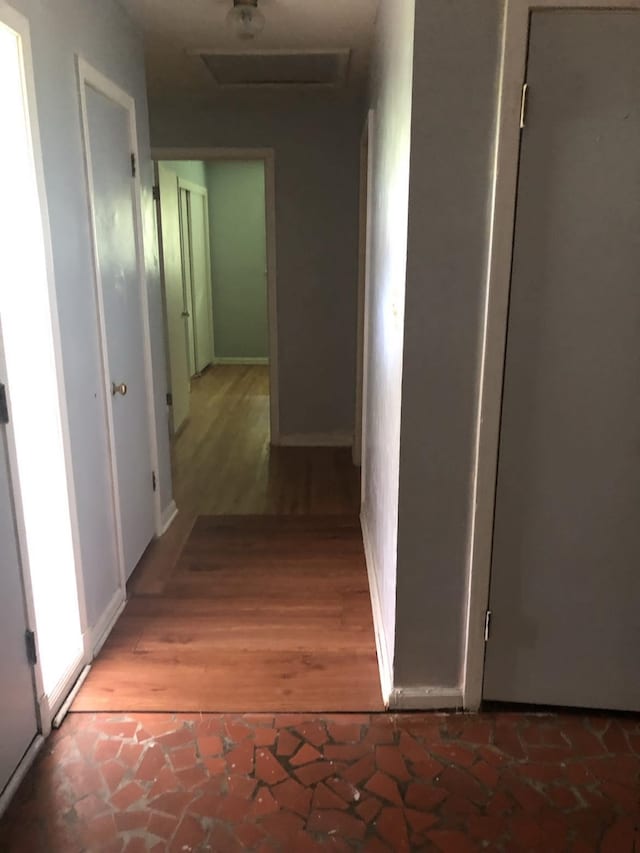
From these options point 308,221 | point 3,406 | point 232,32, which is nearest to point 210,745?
point 3,406

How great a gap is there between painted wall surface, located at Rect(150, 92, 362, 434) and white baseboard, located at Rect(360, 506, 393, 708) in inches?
66.8

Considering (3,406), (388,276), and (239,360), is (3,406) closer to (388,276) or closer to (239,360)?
(388,276)

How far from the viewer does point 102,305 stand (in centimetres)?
247

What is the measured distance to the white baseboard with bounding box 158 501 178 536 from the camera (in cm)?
339

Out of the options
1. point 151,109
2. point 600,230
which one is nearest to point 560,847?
point 600,230

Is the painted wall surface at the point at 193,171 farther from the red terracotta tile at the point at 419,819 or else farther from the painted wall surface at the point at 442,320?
the red terracotta tile at the point at 419,819

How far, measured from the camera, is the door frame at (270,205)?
14.4 ft

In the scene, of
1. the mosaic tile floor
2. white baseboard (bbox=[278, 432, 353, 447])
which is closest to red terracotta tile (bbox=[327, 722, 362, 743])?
the mosaic tile floor

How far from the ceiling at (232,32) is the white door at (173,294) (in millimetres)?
1001

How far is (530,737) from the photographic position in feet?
6.61

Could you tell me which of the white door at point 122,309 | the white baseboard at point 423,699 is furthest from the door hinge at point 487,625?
the white door at point 122,309

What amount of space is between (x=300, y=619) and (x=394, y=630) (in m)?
0.63

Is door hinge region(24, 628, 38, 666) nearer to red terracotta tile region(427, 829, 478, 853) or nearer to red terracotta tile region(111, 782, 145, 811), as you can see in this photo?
red terracotta tile region(111, 782, 145, 811)

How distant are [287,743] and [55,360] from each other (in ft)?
4.43
